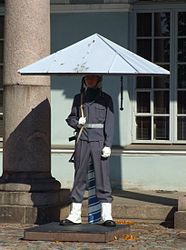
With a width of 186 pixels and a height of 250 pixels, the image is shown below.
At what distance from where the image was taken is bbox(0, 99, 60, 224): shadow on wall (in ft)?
40.1

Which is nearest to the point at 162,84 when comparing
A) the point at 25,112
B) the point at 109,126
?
the point at 25,112

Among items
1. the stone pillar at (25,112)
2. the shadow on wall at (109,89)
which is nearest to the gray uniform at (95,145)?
the stone pillar at (25,112)

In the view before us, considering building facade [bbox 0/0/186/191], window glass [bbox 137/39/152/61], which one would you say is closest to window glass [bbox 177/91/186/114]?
building facade [bbox 0/0/186/191]

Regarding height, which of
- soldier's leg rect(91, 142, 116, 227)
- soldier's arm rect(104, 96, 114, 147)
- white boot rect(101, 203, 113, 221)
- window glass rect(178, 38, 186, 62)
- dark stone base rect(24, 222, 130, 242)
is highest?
window glass rect(178, 38, 186, 62)

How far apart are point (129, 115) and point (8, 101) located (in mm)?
3777

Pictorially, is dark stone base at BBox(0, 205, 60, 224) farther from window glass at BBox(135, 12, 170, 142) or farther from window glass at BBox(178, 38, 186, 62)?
window glass at BBox(178, 38, 186, 62)

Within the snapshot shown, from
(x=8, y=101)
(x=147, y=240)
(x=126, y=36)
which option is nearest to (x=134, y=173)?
(x=126, y=36)

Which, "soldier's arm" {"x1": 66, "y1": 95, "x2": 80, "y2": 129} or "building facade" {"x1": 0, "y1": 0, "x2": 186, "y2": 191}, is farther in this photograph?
"building facade" {"x1": 0, "y1": 0, "x2": 186, "y2": 191}

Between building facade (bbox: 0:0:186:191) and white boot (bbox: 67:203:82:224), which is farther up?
building facade (bbox: 0:0:186:191)

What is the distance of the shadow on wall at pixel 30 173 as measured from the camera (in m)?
12.2

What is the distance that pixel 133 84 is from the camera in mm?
15898

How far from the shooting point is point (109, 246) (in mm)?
10297

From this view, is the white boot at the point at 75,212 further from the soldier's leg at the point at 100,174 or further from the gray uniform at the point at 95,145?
the soldier's leg at the point at 100,174

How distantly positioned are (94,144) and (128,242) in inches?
51.1
